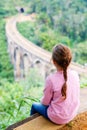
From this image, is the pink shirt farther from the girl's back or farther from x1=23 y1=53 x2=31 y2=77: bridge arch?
x1=23 y1=53 x2=31 y2=77: bridge arch

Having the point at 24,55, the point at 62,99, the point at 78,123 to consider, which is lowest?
the point at 24,55

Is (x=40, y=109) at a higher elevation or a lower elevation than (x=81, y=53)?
higher

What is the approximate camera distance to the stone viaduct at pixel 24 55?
45.2ft

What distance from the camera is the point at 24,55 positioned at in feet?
51.1

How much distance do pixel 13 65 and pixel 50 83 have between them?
585 inches

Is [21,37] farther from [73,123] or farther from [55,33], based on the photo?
[73,123]

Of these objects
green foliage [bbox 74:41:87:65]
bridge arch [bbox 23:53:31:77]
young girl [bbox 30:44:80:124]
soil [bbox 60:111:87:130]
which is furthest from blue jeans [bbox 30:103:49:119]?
bridge arch [bbox 23:53:31:77]

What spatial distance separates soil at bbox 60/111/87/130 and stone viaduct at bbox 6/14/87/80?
36.9 feet

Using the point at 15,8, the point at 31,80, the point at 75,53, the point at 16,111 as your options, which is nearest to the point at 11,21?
the point at 15,8

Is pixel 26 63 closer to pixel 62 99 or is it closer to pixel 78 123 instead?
pixel 78 123

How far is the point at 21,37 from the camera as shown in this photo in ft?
54.5

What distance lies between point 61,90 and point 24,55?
14014 mm

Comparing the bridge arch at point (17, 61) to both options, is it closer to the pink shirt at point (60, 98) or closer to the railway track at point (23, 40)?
the railway track at point (23, 40)

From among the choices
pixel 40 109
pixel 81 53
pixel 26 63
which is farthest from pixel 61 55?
pixel 26 63
